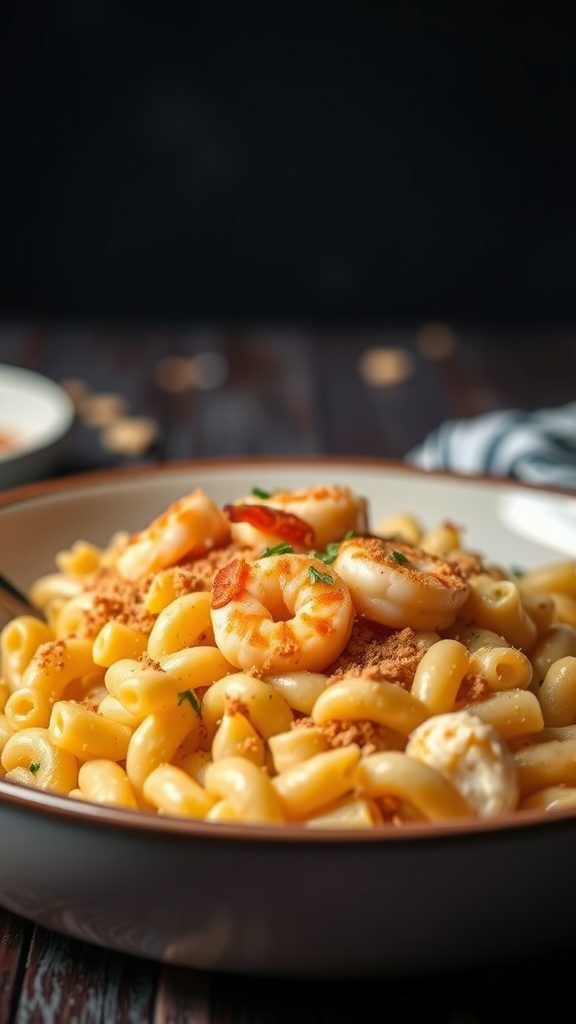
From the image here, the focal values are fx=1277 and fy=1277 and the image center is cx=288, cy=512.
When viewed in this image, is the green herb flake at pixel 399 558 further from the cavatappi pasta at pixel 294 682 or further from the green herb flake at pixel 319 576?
the green herb flake at pixel 319 576

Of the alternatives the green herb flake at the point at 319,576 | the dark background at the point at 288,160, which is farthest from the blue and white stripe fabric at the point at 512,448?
the dark background at the point at 288,160

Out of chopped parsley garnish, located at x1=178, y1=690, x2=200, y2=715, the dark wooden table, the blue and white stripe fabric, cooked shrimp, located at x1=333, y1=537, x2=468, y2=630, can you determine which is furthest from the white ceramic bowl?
the blue and white stripe fabric

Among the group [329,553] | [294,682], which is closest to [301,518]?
[329,553]

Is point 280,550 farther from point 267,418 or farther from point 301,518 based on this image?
point 267,418

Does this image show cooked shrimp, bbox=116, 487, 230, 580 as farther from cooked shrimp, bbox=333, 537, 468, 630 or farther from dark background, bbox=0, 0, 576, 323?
dark background, bbox=0, 0, 576, 323

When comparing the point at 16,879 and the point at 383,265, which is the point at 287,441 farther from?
the point at 16,879

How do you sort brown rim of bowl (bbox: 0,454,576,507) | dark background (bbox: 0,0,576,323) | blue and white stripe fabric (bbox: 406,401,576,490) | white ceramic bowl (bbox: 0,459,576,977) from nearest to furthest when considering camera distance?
white ceramic bowl (bbox: 0,459,576,977), brown rim of bowl (bbox: 0,454,576,507), blue and white stripe fabric (bbox: 406,401,576,490), dark background (bbox: 0,0,576,323)
